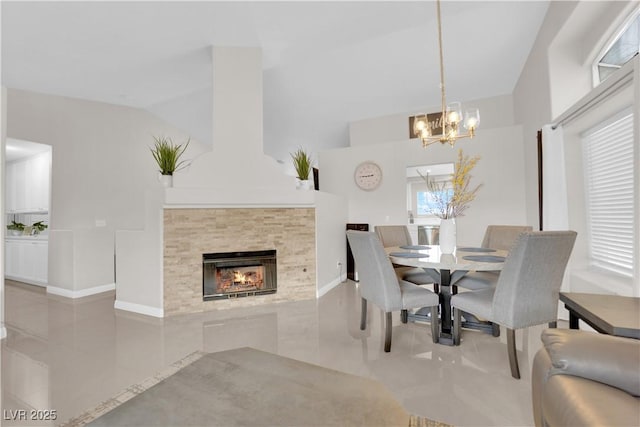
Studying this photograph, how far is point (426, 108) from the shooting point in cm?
527

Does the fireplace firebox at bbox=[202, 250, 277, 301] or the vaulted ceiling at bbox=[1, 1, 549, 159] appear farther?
the fireplace firebox at bbox=[202, 250, 277, 301]

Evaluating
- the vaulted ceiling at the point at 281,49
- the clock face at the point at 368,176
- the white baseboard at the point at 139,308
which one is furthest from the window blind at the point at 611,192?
the white baseboard at the point at 139,308

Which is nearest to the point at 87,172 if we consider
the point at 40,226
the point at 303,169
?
the point at 40,226

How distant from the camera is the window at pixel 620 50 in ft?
7.30

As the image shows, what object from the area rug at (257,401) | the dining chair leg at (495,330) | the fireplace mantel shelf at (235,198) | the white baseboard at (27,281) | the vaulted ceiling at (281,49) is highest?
the vaulted ceiling at (281,49)

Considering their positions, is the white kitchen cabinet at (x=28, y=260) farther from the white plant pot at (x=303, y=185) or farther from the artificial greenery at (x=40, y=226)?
the white plant pot at (x=303, y=185)

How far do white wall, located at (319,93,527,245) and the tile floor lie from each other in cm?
203

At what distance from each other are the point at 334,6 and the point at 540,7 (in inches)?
95.7

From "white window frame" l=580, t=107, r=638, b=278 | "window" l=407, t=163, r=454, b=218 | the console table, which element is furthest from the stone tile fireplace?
"white window frame" l=580, t=107, r=638, b=278

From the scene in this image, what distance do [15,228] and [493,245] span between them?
8.16m

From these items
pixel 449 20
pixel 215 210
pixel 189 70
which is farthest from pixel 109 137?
pixel 449 20

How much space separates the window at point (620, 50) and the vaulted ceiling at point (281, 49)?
1079 mm

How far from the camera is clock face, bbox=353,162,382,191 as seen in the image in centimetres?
505

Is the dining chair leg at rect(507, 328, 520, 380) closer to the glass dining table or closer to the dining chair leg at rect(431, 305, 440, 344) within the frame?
the glass dining table
